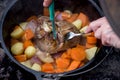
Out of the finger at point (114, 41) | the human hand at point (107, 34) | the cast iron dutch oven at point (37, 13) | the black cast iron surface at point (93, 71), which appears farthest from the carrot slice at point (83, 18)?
the finger at point (114, 41)

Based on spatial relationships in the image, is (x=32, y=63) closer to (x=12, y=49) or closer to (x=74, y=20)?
(x=12, y=49)

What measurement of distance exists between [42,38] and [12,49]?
205 mm

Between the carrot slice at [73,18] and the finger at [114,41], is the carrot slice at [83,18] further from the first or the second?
the finger at [114,41]

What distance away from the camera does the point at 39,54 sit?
1617mm

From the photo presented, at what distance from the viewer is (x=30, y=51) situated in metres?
1.61

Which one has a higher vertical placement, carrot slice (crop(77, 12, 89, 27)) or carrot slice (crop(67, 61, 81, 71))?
carrot slice (crop(77, 12, 89, 27))

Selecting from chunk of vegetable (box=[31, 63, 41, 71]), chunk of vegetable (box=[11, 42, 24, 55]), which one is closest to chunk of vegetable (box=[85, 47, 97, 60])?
chunk of vegetable (box=[31, 63, 41, 71])

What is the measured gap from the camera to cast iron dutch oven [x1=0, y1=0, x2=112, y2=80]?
4.66 ft

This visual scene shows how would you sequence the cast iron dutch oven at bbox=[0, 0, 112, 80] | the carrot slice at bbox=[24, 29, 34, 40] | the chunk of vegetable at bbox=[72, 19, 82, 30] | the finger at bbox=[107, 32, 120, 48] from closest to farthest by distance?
the finger at bbox=[107, 32, 120, 48] < the cast iron dutch oven at bbox=[0, 0, 112, 80] < the carrot slice at bbox=[24, 29, 34, 40] < the chunk of vegetable at bbox=[72, 19, 82, 30]

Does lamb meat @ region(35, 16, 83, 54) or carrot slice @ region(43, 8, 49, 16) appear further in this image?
carrot slice @ region(43, 8, 49, 16)

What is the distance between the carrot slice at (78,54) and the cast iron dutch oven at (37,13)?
0.35 ft

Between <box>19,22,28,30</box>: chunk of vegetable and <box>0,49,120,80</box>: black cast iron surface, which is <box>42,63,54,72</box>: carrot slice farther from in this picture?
<box>19,22,28,30</box>: chunk of vegetable

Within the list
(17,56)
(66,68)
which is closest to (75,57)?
(66,68)

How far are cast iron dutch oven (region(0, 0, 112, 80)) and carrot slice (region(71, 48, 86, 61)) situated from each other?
0.11 metres
